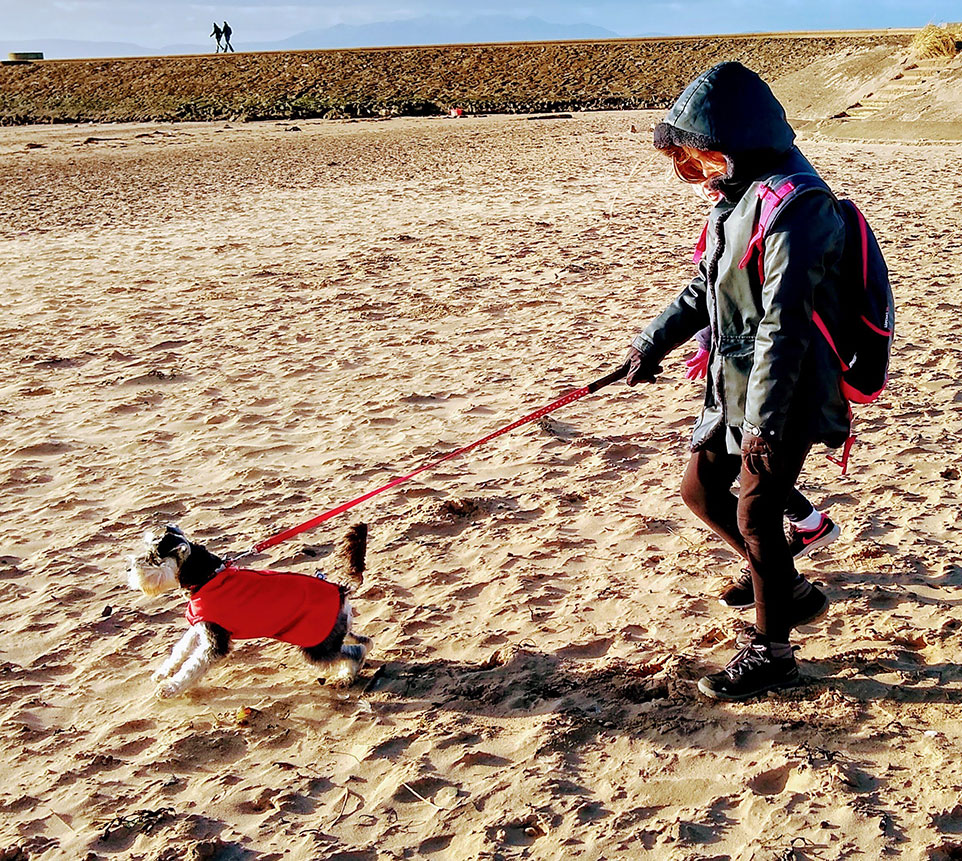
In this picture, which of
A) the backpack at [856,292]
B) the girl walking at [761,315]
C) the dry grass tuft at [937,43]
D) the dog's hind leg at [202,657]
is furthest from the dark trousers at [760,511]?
the dry grass tuft at [937,43]

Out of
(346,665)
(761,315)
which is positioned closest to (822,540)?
(761,315)

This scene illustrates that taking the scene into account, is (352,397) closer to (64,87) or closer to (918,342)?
(918,342)

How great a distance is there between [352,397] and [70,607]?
8.99 feet

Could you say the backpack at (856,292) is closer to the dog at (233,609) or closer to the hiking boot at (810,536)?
the hiking boot at (810,536)

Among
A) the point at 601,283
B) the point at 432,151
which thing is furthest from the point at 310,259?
the point at 432,151

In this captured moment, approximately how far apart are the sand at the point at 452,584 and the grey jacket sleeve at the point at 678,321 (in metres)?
1.14

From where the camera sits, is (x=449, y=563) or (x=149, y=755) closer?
(x=149, y=755)

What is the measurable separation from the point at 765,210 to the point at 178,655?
8.49 feet

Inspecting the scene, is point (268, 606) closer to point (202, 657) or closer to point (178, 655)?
point (202, 657)

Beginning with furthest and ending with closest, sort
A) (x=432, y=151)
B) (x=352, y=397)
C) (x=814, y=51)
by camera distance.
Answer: (x=814, y=51), (x=432, y=151), (x=352, y=397)

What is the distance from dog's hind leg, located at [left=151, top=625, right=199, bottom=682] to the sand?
94 mm

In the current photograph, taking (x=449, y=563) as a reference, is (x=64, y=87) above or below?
above

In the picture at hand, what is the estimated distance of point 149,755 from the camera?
3.44 metres

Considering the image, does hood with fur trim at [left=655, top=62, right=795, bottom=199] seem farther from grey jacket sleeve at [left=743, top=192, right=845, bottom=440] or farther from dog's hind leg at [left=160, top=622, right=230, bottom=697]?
dog's hind leg at [left=160, top=622, right=230, bottom=697]
